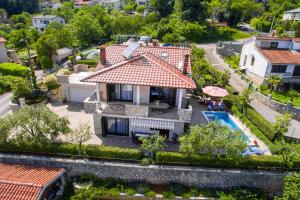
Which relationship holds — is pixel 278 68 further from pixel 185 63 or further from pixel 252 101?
pixel 185 63

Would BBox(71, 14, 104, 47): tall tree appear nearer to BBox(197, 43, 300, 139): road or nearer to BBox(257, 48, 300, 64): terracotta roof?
BBox(197, 43, 300, 139): road

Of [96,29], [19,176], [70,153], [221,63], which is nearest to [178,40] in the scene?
[221,63]

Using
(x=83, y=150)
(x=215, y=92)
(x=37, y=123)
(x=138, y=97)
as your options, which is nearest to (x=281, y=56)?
(x=215, y=92)

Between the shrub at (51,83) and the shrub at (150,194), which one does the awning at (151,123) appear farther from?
the shrub at (51,83)

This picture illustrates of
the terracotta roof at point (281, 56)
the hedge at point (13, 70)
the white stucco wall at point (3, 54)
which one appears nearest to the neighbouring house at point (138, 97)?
the terracotta roof at point (281, 56)

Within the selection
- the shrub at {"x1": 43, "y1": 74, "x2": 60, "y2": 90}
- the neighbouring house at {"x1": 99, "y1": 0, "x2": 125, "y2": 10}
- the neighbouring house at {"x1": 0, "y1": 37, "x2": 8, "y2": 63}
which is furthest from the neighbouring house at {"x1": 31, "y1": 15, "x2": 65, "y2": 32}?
the shrub at {"x1": 43, "y1": 74, "x2": 60, "y2": 90}

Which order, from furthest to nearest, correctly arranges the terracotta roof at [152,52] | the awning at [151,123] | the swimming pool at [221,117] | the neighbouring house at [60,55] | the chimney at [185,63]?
the neighbouring house at [60,55]
the swimming pool at [221,117]
the terracotta roof at [152,52]
the chimney at [185,63]
the awning at [151,123]

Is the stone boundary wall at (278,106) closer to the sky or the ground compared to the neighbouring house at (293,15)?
closer to the ground

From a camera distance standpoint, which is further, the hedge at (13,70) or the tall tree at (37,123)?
the hedge at (13,70)
